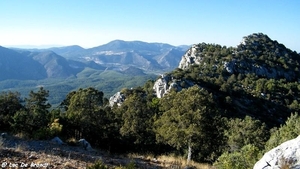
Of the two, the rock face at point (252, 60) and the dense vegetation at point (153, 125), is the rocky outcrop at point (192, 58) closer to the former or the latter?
the rock face at point (252, 60)

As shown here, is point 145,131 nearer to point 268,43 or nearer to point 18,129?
point 18,129

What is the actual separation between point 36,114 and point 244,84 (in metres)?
82.9

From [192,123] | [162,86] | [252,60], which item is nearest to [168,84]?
[162,86]

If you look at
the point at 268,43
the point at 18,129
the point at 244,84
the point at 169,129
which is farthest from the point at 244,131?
the point at 268,43

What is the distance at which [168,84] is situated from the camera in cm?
8144

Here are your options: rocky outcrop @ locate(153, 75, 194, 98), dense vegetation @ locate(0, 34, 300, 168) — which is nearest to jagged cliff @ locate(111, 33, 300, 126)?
rocky outcrop @ locate(153, 75, 194, 98)

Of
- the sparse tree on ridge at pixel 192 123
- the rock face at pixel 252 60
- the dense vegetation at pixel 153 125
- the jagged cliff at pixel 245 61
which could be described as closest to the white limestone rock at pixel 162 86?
the jagged cliff at pixel 245 61

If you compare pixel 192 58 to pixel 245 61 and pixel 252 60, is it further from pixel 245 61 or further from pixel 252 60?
pixel 252 60

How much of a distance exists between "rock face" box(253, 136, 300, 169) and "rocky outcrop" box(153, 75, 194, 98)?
69321 mm

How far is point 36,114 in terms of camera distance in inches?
867

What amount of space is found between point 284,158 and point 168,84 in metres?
74.1

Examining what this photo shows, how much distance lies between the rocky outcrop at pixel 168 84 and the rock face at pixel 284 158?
6932 centimetres

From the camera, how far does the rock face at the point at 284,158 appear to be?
723 cm

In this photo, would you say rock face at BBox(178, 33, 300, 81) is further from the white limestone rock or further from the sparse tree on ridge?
the sparse tree on ridge
